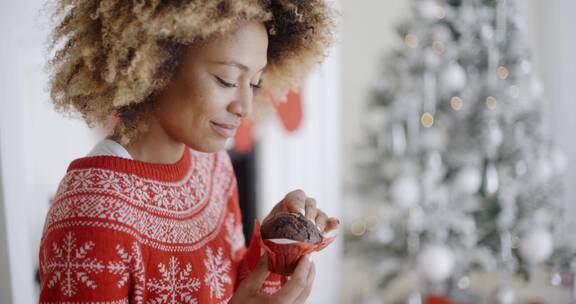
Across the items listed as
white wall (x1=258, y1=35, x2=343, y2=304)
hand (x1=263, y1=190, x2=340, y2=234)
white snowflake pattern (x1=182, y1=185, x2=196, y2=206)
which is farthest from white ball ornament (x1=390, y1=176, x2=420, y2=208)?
white snowflake pattern (x1=182, y1=185, x2=196, y2=206)

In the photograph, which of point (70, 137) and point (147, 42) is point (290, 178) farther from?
point (147, 42)

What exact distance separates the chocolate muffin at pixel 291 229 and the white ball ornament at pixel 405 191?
5.20ft

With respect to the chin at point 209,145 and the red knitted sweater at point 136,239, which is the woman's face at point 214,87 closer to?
the chin at point 209,145

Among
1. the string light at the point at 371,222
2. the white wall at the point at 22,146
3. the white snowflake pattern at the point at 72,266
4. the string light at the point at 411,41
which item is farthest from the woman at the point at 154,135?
the string light at the point at 371,222

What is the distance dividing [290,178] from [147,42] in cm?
236

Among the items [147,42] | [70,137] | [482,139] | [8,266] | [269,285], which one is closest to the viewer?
[147,42]

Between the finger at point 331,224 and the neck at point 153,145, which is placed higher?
the neck at point 153,145

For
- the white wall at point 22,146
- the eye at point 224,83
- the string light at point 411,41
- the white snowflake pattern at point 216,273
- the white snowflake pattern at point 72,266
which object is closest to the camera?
the white snowflake pattern at point 72,266

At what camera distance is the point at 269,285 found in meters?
1.16

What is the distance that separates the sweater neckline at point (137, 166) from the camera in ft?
3.09

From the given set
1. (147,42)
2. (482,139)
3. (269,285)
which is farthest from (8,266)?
(482,139)

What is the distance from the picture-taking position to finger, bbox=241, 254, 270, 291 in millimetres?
916

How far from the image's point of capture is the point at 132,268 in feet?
2.93

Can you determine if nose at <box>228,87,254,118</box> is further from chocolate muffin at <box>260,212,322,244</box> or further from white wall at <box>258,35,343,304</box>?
white wall at <box>258,35,343,304</box>
